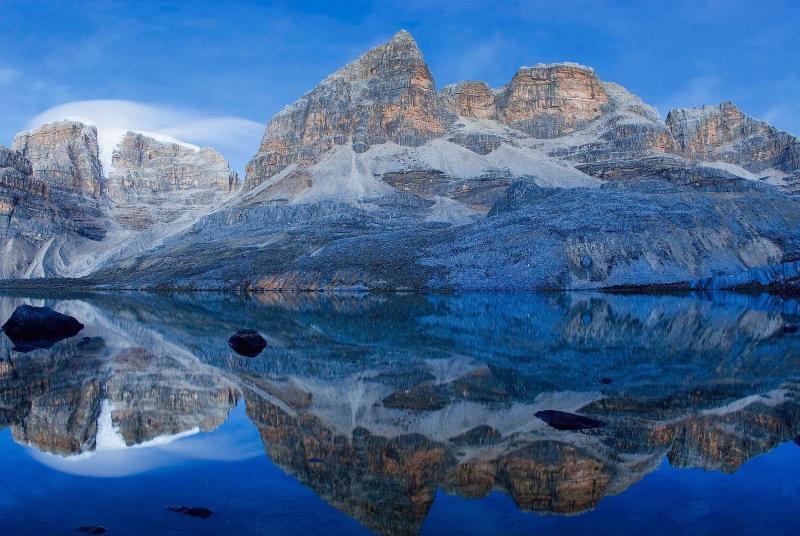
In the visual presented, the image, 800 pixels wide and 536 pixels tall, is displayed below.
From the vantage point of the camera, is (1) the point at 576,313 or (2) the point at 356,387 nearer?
(2) the point at 356,387

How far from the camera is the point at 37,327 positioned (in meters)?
27.2

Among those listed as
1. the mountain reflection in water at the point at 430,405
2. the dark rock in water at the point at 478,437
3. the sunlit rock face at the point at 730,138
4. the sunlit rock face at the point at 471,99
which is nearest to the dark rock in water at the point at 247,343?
the mountain reflection in water at the point at 430,405

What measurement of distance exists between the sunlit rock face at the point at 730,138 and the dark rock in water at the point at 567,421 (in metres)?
190

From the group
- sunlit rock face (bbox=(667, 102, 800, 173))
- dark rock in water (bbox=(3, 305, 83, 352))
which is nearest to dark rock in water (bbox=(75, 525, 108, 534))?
dark rock in water (bbox=(3, 305, 83, 352))

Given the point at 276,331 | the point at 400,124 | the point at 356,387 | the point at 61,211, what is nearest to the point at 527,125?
the point at 400,124

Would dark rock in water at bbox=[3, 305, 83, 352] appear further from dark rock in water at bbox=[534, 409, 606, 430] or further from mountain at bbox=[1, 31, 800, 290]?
mountain at bbox=[1, 31, 800, 290]

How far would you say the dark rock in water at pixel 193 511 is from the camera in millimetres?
7836

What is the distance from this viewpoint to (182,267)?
107812mm

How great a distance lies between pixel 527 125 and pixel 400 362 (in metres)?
172

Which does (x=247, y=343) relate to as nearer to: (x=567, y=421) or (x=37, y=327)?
(x=37, y=327)

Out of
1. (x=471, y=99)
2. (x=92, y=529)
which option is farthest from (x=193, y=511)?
(x=471, y=99)

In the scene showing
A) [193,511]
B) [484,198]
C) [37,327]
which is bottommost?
[37,327]

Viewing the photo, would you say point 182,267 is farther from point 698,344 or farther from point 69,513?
point 69,513

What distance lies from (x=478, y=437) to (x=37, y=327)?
2365 centimetres
